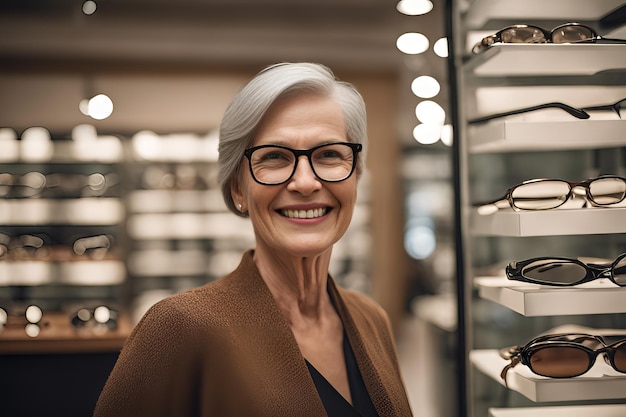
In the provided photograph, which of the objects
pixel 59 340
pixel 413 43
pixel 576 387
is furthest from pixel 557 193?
pixel 413 43

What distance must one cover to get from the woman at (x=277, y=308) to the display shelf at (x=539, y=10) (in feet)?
1.66

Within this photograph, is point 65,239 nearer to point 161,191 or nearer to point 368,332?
point 161,191

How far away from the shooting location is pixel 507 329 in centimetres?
237

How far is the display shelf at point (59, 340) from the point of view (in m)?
3.86

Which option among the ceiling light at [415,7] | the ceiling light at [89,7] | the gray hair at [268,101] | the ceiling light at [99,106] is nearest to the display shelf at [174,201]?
the ceiling light at [99,106]

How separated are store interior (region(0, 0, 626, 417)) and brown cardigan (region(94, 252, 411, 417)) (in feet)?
3.06

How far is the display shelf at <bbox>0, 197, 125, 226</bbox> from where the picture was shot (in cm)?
446

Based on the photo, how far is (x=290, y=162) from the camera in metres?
1.29

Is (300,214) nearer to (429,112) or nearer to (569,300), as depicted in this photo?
(569,300)

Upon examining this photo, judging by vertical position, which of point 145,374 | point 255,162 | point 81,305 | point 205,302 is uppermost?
point 255,162

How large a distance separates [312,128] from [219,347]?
459 millimetres

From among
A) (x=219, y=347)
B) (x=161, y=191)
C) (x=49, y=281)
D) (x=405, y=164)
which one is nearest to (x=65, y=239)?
(x=49, y=281)

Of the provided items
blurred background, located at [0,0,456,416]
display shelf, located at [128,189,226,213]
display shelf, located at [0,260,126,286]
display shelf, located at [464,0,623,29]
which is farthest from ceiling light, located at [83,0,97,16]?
display shelf, located at [464,0,623,29]

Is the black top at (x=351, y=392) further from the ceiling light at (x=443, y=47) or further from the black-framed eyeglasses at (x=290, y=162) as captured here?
the ceiling light at (x=443, y=47)
